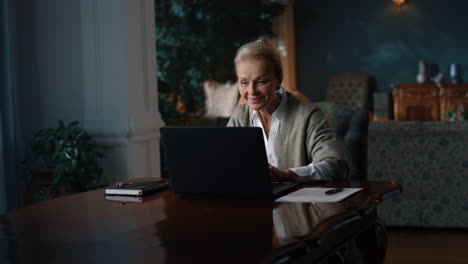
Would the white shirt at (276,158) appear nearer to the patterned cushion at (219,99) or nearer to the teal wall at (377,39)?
the patterned cushion at (219,99)

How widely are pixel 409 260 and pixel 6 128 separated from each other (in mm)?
2464

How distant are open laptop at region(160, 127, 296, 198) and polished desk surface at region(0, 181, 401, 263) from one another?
4 cm

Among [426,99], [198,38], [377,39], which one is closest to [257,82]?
[198,38]

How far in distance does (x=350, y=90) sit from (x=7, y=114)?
6482 mm

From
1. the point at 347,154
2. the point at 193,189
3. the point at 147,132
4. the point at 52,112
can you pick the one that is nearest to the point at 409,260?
the point at 347,154

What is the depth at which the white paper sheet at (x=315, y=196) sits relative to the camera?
1.42 metres

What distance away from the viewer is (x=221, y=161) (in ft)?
4.73

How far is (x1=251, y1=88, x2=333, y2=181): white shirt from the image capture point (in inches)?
70.3

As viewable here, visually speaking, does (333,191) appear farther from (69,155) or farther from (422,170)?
(422,170)

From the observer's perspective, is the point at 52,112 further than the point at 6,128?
Yes

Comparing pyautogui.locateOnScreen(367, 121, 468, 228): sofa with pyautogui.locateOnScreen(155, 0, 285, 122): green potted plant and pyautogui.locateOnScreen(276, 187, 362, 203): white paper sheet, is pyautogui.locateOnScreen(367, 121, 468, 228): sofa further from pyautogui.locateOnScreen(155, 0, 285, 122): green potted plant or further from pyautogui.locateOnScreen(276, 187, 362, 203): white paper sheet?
pyautogui.locateOnScreen(155, 0, 285, 122): green potted plant

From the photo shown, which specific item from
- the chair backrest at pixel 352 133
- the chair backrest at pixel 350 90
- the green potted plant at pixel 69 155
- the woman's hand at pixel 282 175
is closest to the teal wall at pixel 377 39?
the chair backrest at pixel 350 90

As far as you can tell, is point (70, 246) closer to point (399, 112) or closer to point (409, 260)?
point (409, 260)

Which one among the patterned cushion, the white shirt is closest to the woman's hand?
the white shirt
